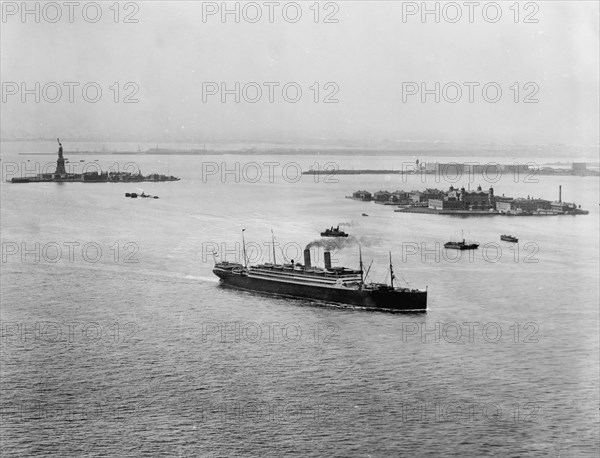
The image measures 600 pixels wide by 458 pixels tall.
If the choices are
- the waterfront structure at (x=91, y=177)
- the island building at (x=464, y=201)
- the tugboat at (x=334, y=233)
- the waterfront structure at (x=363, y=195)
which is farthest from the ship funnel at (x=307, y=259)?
the waterfront structure at (x=91, y=177)

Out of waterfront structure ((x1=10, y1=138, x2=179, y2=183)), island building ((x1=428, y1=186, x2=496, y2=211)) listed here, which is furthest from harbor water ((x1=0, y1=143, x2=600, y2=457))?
waterfront structure ((x1=10, y1=138, x2=179, y2=183))

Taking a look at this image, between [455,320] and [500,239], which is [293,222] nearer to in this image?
[500,239]

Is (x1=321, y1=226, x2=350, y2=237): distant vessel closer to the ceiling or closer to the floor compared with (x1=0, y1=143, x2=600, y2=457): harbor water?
closer to the ceiling

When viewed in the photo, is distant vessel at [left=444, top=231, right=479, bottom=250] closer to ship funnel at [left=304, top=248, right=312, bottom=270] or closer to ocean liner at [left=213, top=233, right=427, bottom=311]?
ocean liner at [left=213, top=233, right=427, bottom=311]

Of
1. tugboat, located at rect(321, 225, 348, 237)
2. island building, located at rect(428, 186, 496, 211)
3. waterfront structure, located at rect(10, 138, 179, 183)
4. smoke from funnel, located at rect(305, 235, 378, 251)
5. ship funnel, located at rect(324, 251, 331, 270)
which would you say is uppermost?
waterfront structure, located at rect(10, 138, 179, 183)

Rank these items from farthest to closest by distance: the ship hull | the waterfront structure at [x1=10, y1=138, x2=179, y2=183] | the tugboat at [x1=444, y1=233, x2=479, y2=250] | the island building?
1. the waterfront structure at [x1=10, y1=138, x2=179, y2=183]
2. the island building
3. the tugboat at [x1=444, y1=233, x2=479, y2=250]
4. the ship hull

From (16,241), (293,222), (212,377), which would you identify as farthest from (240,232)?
(212,377)

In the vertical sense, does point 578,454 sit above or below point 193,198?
below

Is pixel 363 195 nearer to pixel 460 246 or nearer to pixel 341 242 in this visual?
pixel 460 246

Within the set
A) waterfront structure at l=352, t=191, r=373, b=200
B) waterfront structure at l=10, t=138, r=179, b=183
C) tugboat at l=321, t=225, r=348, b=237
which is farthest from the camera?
waterfront structure at l=10, t=138, r=179, b=183
